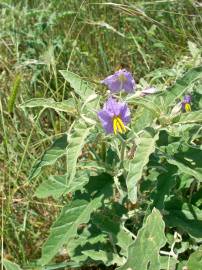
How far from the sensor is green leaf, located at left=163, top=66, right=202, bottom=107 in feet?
4.71

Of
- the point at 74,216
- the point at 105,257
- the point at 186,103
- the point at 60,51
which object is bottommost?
the point at 105,257

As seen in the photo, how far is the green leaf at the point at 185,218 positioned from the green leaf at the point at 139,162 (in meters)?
0.29

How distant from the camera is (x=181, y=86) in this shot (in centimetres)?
144

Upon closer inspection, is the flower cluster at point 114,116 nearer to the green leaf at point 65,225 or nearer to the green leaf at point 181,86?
the green leaf at point 181,86

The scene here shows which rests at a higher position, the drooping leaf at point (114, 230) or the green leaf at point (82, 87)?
the green leaf at point (82, 87)

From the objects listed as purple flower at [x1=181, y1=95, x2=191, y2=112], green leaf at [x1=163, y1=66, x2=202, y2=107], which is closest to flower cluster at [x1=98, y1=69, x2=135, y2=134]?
green leaf at [x1=163, y1=66, x2=202, y2=107]

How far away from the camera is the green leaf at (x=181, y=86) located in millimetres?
1436

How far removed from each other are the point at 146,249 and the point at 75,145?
333mm

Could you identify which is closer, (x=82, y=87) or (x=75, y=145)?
(x=75, y=145)

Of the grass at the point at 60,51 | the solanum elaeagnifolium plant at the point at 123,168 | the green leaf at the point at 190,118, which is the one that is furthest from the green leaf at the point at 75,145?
the grass at the point at 60,51

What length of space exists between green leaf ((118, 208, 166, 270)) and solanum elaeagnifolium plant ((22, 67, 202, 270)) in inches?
6.0

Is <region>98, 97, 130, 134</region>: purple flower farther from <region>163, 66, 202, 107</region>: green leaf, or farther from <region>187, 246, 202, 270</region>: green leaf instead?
<region>187, 246, 202, 270</region>: green leaf

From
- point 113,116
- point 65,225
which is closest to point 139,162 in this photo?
point 113,116

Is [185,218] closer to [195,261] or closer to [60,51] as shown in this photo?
[195,261]
